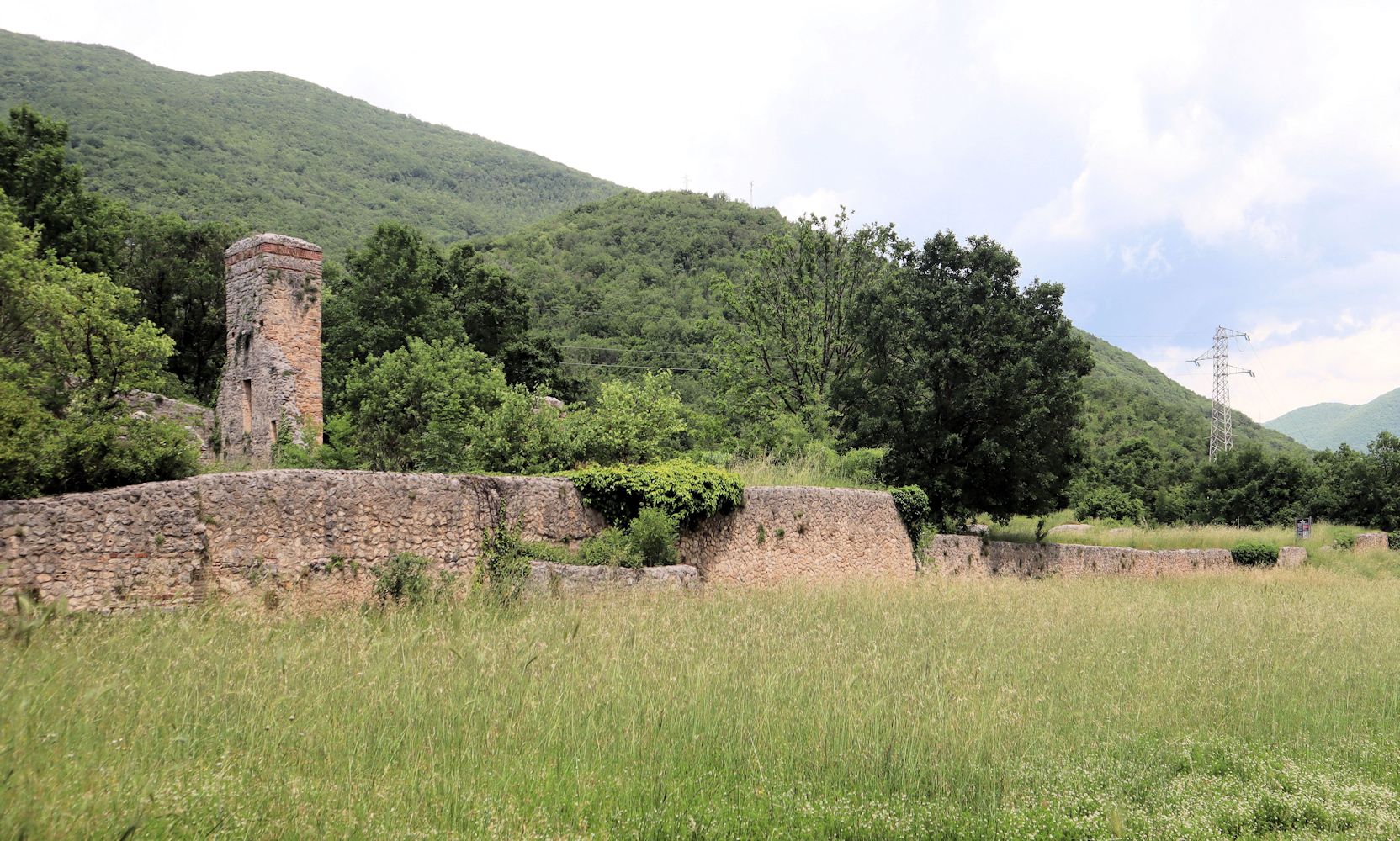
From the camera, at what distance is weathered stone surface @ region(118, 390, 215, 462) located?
589 inches

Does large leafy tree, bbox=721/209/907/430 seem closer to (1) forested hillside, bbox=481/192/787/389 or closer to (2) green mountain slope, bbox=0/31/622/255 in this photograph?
(1) forested hillside, bbox=481/192/787/389

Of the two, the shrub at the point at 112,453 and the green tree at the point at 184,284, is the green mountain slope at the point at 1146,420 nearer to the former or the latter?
the green tree at the point at 184,284

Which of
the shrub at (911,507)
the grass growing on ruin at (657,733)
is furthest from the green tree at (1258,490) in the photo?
the grass growing on ruin at (657,733)

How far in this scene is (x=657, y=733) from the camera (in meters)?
5.76

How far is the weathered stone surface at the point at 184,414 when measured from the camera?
14.9m

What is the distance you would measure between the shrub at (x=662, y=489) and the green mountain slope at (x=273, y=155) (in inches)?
1309

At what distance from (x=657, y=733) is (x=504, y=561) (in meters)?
5.23

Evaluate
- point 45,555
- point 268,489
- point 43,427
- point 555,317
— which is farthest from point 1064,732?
point 555,317

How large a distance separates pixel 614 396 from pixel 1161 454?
4506 centimetres

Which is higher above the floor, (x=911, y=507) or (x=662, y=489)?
(x=662, y=489)

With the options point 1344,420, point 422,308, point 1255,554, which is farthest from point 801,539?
point 1344,420

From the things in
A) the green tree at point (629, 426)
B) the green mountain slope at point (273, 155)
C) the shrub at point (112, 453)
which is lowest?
the shrub at point (112, 453)

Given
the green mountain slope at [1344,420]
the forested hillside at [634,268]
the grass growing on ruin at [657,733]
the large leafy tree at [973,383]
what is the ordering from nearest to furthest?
1. the grass growing on ruin at [657,733]
2. the large leafy tree at [973,383]
3. the forested hillside at [634,268]
4. the green mountain slope at [1344,420]

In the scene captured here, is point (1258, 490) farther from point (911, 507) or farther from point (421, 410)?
point (421, 410)
